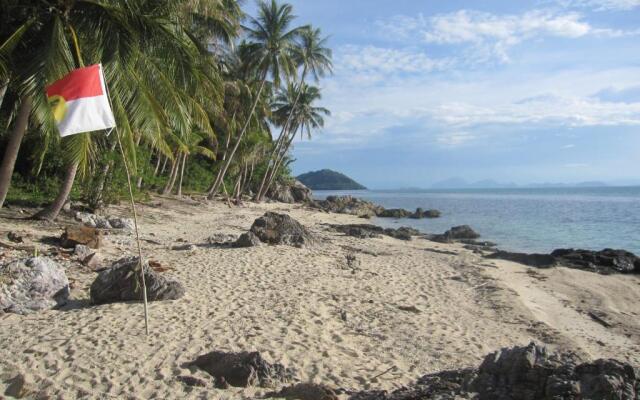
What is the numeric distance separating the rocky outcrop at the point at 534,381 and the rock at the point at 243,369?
3.23 feet

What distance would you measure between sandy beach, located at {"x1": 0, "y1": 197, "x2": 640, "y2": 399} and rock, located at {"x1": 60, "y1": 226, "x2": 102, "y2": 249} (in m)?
0.32

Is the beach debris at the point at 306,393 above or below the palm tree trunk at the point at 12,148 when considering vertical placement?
below

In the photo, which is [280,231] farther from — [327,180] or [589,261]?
[327,180]

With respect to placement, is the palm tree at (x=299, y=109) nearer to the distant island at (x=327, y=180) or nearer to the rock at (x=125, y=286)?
the rock at (x=125, y=286)

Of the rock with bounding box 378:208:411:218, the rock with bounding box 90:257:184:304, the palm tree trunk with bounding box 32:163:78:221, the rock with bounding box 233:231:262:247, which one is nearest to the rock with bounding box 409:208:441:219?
the rock with bounding box 378:208:411:218

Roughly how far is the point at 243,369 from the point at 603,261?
570 inches

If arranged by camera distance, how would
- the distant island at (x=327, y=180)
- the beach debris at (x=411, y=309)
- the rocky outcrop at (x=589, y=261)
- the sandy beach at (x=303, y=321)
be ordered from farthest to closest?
the distant island at (x=327, y=180) → the rocky outcrop at (x=589, y=261) → the beach debris at (x=411, y=309) → the sandy beach at (x=303, y=321)

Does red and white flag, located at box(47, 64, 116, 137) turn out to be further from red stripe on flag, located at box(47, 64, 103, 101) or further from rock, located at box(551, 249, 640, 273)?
rock, located at box(551, 249, 640, 273)

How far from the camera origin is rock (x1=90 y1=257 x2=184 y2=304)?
6.76m

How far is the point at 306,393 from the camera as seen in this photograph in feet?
13.5

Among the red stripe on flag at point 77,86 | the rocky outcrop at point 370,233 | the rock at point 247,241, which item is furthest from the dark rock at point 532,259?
the red stripe on flag at point 77,86

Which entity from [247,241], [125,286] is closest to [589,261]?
[247,241]

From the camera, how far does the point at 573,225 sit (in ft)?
103

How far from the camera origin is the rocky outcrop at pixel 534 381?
3.17 metres
